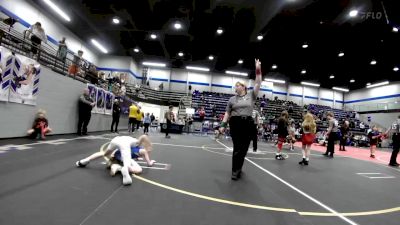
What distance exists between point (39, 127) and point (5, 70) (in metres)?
1.93

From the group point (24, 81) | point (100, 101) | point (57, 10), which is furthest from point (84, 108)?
point (57, 10)

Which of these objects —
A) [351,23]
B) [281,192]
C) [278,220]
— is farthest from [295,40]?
[278,220]

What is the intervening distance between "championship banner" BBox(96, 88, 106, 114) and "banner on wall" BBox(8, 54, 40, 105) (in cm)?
469

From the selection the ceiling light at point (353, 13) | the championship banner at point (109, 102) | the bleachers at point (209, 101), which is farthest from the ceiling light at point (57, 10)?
the ceiling light at point (353, 13)

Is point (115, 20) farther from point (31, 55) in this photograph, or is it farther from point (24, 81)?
point (24, 81)

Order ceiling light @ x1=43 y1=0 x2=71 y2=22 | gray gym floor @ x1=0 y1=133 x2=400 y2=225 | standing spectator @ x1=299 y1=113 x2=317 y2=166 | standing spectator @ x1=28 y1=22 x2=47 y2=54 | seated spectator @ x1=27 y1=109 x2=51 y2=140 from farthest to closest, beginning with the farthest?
ceiling light @ x1=43 y1=0 x2=71 y2=22 → standing spectator @ x1=28 y1=22 x2=47 y2=54 → seated spectator @ x1=27 y1=109 x2=51 y2=140 → standing spectator @ x1=299 y1=113 x2=317 y2=166 → gray gym floor @ x1=0 y1=133 x2=400 y2=225

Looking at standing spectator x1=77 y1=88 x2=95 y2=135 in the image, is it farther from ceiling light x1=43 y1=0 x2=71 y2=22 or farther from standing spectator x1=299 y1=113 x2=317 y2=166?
ceiling light x1=43 y1=0 x2=71 y2=22

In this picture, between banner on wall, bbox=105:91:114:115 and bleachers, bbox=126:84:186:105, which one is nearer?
banner on wall, bbox=105:91:114:115

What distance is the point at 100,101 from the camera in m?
13.5

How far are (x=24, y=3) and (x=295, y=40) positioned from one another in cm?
2003

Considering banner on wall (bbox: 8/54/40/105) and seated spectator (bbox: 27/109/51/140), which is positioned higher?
banner on wall (bbox: 8/54/40/105)

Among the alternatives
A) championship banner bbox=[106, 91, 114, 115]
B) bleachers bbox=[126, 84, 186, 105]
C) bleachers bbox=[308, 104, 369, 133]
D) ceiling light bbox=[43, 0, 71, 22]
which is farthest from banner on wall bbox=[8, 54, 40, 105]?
bleachers bbox=[308, 104, 369, 133]

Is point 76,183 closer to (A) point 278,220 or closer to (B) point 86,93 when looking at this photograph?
(A) point 278,220

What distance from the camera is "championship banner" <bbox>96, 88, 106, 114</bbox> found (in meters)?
13.1
